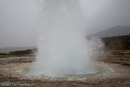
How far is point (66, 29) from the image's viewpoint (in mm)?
14383

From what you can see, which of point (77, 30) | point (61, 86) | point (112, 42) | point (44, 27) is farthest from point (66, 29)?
point (112, 42)

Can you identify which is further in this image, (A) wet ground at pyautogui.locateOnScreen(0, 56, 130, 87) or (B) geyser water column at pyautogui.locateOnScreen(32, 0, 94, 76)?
(B) geyser water column at pyautogui.locateOnScreen(32, 0, 94, 76)

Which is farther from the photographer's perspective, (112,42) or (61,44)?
(112,42)

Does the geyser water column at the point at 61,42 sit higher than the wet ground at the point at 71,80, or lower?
higher

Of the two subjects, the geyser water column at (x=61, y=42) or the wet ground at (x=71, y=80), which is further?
the geyser water column at (x=61, y=42)

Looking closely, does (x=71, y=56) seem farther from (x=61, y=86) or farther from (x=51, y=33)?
(x=61, y=86)

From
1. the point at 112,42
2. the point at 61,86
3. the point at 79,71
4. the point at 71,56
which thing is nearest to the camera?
the point at 61,86

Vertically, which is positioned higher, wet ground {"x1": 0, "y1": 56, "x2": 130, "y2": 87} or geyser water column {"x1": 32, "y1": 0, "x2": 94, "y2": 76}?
geyser water column {"x1": 32, "y1": 0, "x2": 94, "y2": 76}

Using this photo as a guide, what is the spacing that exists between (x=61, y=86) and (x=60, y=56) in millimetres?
5719

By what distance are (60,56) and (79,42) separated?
226 centimetres

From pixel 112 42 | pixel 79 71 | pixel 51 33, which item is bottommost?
pixel 79 71

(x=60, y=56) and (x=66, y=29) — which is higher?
(x=66, y=29)

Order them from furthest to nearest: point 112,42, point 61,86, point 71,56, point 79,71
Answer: point 112,42
point 71,56
point 79,71
point 61,86

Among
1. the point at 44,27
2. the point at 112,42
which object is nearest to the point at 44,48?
the point at 44,27
